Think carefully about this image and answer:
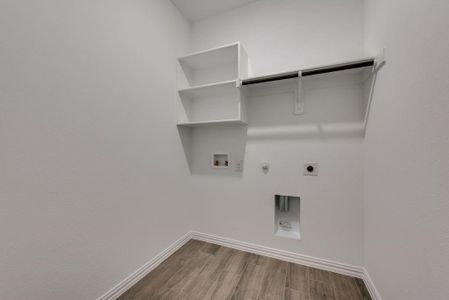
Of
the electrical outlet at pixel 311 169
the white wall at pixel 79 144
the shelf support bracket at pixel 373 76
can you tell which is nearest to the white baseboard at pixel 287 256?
the white wall at pixel 79 144

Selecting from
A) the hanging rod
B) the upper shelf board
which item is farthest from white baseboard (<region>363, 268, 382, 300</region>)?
the upper shelf board

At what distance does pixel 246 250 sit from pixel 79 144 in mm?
1824

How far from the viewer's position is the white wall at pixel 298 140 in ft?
4.94

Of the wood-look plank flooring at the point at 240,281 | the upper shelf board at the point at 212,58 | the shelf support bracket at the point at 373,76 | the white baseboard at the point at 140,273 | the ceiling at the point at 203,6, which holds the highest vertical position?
the ceiling at the point at 203,6

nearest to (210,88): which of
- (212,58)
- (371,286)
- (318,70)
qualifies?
(212,58)

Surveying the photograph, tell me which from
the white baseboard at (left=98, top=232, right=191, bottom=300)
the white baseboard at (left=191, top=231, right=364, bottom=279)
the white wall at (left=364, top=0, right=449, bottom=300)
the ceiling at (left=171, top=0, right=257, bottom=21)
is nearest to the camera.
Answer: the white wall at (left=364, top=0, right=449, bottom=300)

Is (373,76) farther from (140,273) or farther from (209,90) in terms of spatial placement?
(140,273)

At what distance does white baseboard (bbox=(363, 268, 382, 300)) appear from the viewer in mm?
1191

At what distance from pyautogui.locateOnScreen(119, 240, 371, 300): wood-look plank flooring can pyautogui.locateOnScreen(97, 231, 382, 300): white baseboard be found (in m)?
0.04

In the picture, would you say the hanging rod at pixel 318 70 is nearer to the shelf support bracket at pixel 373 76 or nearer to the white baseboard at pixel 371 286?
the shelf support bracket at pixel 373 76

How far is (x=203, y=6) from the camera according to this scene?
1910 millimetres

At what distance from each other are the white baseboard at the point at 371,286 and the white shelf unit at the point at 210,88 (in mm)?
1676

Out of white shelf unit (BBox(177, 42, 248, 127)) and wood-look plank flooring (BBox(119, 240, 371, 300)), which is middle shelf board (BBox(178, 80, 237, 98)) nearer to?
white shelf unit (BBox(177, 42, 248, 127))

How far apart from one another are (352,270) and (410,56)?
169 cm
